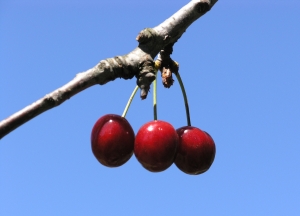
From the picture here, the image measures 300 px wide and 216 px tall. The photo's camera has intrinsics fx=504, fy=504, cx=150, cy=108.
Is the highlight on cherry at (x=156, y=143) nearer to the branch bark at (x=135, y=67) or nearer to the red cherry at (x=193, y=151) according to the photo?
the red cherry at (x=193, y=151)

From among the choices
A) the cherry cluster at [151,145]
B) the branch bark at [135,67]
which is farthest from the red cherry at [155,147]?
the branch bark at [135,67]

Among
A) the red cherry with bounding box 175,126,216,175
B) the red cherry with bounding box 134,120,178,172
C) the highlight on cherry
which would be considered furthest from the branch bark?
the red cherry with bounding box 175,126,216,175

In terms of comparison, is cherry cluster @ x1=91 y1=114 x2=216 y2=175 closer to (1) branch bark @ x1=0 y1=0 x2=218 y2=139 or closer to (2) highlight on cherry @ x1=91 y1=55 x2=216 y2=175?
(2) highlight on cherry @ x1=91 y1=55 x2=216 y2=175

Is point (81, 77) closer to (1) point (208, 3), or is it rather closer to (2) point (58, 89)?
(2) point (58, 89)

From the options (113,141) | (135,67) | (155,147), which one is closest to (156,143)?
(155,147)

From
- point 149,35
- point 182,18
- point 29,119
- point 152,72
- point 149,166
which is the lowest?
point 29,119

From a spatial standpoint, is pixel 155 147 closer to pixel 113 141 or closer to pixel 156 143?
pixel 156 143

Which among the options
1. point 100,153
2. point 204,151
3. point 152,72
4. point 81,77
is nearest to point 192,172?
point 204,151
